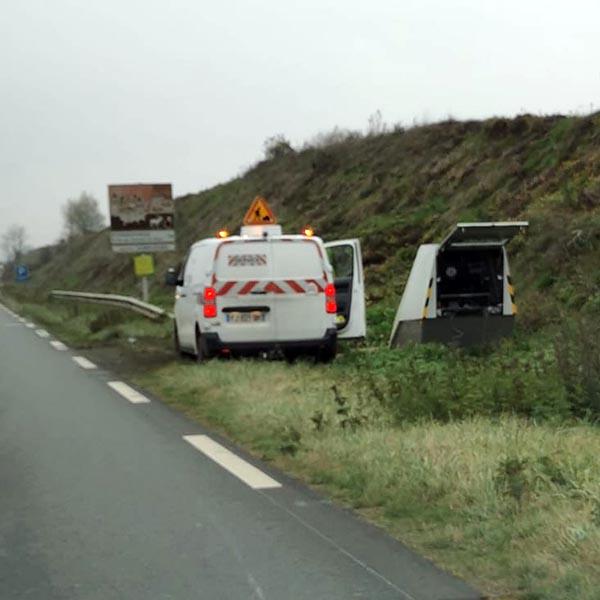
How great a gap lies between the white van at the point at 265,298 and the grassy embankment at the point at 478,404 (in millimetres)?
655

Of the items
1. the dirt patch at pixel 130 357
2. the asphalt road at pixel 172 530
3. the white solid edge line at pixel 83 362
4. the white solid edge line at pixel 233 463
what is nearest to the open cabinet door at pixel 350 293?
the dirt patch at pixel 130 357

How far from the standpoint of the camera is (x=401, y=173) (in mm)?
37500

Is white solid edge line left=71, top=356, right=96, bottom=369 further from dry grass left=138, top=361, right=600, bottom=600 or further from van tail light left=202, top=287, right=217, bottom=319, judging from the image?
dry grass left=138, top=361, right=600, bottom=600

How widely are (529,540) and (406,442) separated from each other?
2.45 meters

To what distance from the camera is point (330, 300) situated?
15.5 m

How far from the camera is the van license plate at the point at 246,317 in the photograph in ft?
50.1

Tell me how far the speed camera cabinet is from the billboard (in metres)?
20.5

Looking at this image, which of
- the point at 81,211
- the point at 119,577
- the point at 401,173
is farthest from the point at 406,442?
the point at 81,211

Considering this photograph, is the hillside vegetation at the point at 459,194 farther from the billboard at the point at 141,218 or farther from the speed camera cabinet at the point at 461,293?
the billboard at the point at 141,218

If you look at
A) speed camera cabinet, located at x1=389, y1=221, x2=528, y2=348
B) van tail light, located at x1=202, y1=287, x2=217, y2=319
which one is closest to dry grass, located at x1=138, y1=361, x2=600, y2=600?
van tail light, located at x1=202, y1=287, x2=217, y2=319

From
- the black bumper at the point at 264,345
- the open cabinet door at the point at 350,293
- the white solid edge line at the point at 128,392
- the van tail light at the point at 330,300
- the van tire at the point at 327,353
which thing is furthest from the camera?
the open cabinet door at the point at 350,293

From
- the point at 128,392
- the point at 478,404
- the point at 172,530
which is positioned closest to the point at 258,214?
the point at 128,392

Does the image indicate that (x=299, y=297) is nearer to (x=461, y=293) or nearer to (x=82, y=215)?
(x=461, y=293)

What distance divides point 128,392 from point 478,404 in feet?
16.9
